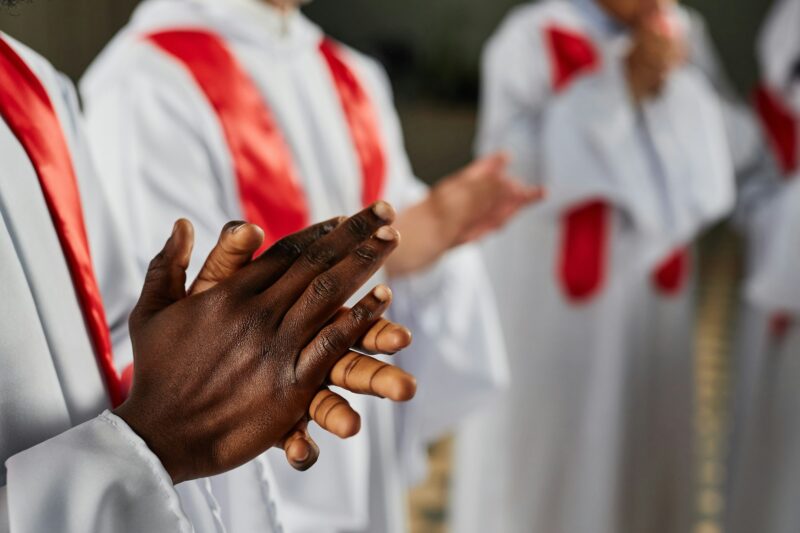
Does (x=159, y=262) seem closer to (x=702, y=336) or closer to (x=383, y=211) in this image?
(x=383, y=211)

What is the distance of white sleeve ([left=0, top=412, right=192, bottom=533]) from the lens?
2.14ft

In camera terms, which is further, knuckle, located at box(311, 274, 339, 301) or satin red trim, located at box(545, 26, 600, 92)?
satin red trim, located at box(545, 26, 600, 92)

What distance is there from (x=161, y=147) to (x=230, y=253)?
667mm

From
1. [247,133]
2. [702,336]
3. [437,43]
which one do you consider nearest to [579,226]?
[247,133]

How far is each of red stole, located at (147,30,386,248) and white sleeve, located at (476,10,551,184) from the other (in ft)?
4.03

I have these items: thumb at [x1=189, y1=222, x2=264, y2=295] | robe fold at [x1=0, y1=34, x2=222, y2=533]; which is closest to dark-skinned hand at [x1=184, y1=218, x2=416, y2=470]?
thumb at [x1=189, y1=222, x2=264, y2=295]

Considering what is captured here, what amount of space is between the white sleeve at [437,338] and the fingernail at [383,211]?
1019mm

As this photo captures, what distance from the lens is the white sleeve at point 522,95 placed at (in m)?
2.56

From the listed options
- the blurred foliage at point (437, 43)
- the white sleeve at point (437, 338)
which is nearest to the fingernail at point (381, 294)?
the white sleeve at point (437, 338)

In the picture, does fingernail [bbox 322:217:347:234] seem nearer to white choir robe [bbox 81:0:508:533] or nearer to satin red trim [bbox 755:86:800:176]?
white choir robe [bbox 81:0:508:533]

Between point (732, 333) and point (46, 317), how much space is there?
6007 mm

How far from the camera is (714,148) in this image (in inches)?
102

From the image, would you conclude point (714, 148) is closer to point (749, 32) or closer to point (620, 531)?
point (620, 531)

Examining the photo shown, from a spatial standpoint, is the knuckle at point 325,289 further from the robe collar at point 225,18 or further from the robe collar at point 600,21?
the robe collar at point 600,21
